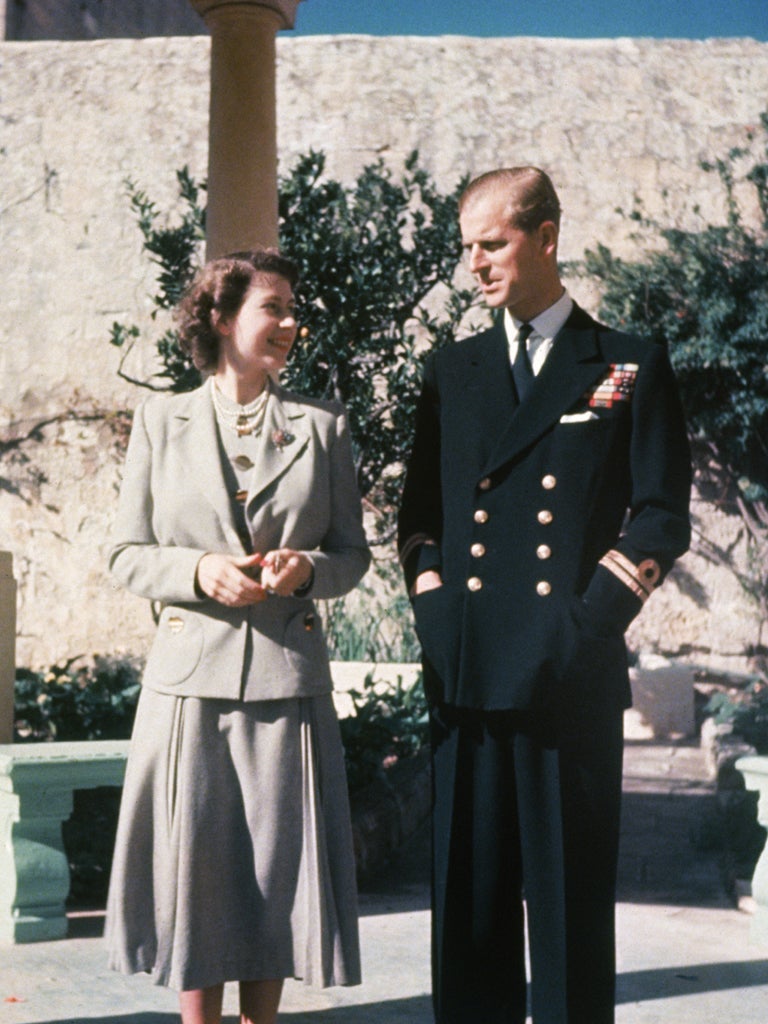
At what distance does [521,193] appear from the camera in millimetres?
2650

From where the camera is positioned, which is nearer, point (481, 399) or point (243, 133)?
point (481, 399)

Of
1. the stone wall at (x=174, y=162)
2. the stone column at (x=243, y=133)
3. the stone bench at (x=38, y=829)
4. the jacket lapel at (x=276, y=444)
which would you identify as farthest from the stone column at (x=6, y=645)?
the stone wall at (x=174, y=162)

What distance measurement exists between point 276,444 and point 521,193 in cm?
79

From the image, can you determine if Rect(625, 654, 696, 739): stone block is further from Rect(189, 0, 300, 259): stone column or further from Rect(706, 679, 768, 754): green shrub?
Rect(189, 0, 300, 259): stone column

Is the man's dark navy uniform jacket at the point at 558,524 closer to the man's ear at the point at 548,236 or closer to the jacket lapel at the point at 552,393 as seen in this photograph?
the jacket lapel at the point at 552,393

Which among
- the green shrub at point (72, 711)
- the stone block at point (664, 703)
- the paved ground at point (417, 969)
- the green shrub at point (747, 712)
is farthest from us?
the stone block at point (664, 703)

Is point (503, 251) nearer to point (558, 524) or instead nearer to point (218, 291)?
point (558, 524)

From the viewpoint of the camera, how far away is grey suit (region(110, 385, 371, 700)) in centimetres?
302

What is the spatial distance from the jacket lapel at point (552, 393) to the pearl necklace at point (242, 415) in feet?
2.04

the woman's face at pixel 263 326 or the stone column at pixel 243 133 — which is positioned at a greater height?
the stone column at pixel 243 133

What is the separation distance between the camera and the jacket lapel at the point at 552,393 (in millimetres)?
2715

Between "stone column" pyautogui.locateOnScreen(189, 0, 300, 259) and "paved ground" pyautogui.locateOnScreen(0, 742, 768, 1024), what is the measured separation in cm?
221

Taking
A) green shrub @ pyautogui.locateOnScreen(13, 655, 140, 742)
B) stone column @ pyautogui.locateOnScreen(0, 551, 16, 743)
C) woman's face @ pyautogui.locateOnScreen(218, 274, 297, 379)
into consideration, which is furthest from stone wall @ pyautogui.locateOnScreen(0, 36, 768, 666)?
woman's face @ pyautogui.locateOnScreen(218, 274, 297, 379)

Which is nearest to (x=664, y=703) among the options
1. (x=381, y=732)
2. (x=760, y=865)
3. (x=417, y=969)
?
(x=381, y=732)
